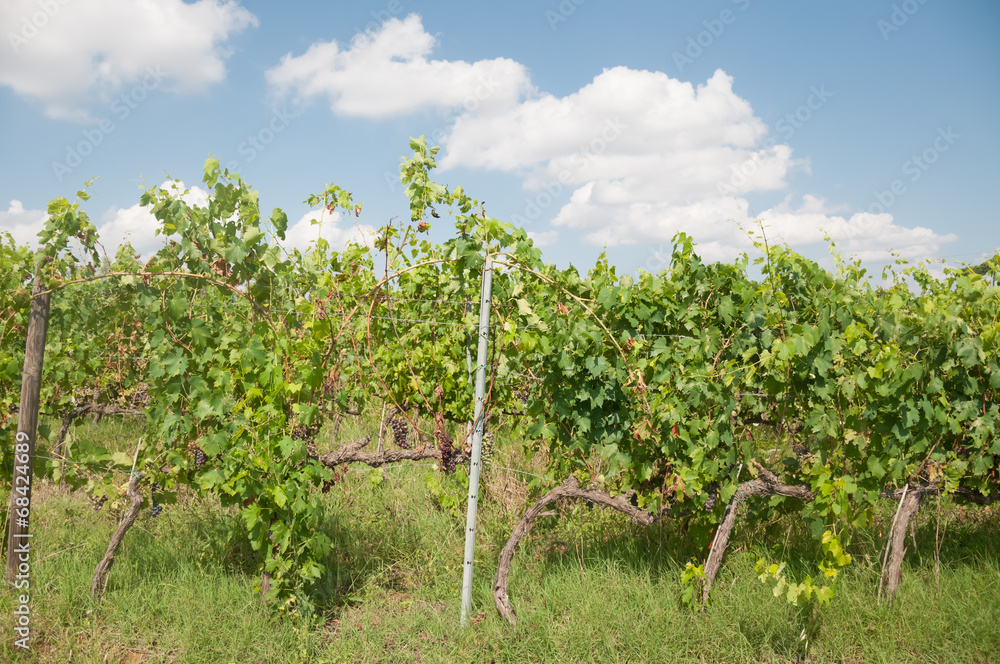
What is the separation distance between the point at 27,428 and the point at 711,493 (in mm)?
3941

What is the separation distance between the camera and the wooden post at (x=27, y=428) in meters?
3.45

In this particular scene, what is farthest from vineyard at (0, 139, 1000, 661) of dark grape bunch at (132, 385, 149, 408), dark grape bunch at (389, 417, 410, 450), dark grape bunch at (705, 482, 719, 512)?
dark grape bunch at (132, 385, 149, 408)

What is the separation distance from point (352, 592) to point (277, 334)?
1.64 meters

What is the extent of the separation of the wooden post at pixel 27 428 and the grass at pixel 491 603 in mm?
257

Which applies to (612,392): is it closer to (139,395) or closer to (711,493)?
(711,493)

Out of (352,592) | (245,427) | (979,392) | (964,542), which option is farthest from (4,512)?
(964,542)

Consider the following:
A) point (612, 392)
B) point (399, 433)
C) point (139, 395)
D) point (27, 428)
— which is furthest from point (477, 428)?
point (139, 395)

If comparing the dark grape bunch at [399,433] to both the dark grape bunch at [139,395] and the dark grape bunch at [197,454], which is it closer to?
the dark grape bunch at [197,454]

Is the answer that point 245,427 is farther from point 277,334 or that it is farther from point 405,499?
point 405,499

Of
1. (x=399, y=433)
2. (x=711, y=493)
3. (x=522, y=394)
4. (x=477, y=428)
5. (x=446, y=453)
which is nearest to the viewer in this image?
(x=477, y=428)

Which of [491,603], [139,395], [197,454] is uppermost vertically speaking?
[139,395]

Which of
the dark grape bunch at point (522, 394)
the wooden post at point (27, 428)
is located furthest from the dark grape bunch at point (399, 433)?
the wooden post at point (27, 428)

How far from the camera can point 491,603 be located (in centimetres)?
335

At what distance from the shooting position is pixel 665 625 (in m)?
3.05
